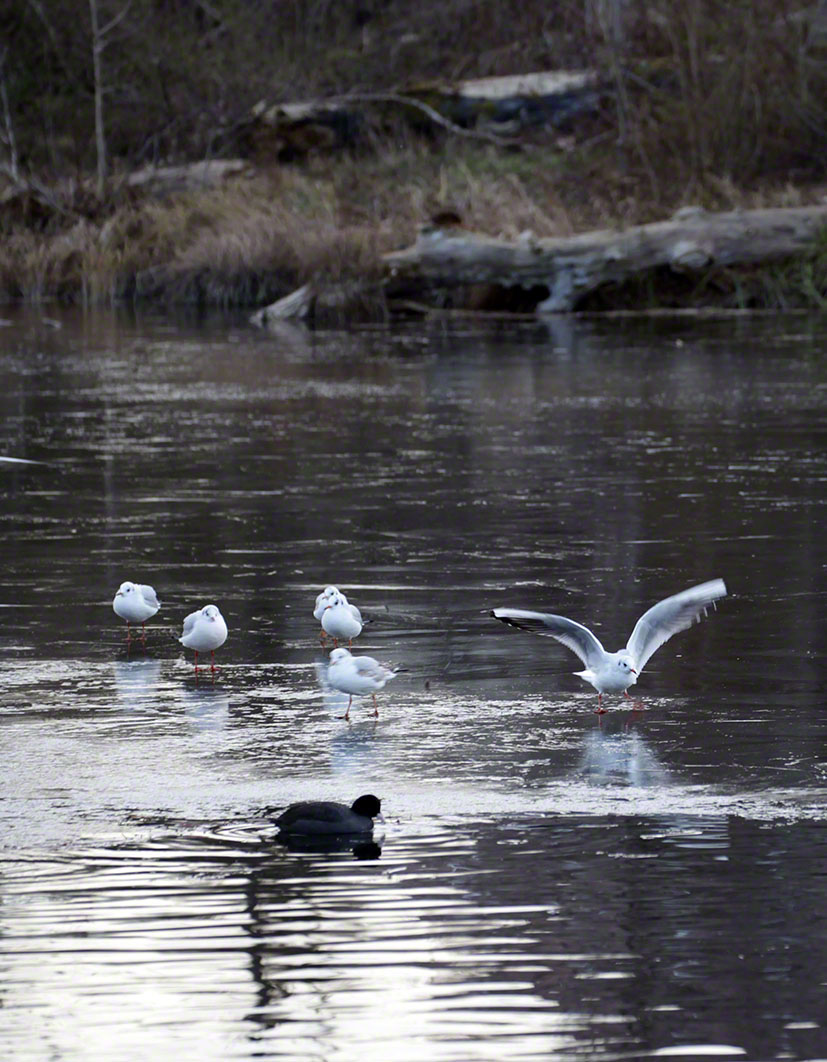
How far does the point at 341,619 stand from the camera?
948 cm

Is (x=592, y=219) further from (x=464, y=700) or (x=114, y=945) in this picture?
(x=114, y=945)

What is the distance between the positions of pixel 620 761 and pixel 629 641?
0.91m

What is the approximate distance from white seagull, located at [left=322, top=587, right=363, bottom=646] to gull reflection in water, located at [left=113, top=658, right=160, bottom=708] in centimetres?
84

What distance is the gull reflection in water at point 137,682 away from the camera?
912 centimetres

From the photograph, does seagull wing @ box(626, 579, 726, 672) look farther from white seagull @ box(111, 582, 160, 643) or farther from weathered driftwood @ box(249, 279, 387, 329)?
weathered driftwood @ box(249, 279, 387, 329)

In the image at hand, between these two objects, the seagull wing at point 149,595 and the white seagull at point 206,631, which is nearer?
the white seagull at point 206,631

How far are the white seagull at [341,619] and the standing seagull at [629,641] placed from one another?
100 centimetres

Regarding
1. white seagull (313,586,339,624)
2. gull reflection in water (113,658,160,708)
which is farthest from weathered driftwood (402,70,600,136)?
gull reflection in water (113,658,160,708)

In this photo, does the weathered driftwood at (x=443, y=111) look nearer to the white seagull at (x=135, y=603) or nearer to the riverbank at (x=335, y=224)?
the riverbank at (x=335, y=224)

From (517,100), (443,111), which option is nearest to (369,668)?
(517,100)

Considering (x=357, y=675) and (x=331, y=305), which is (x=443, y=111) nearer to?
(x=331, y=305)

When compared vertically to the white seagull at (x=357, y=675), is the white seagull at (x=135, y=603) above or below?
above

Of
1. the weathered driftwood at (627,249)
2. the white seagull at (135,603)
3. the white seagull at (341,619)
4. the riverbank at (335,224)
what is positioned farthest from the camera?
the riverbank at (335,224)

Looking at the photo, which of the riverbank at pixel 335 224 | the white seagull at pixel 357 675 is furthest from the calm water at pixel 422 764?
the riverbank at pixel 335 224
